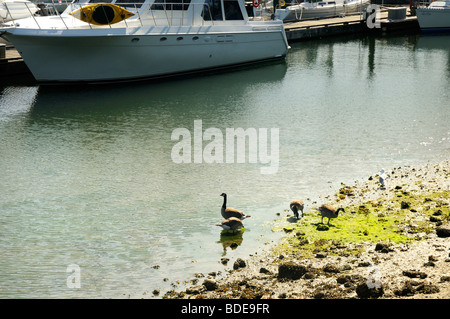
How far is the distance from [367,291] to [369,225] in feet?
9.79

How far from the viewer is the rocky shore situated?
25.2 feet

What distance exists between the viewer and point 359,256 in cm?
883

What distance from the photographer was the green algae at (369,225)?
941 cm

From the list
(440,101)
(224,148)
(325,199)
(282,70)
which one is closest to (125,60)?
(282,70)

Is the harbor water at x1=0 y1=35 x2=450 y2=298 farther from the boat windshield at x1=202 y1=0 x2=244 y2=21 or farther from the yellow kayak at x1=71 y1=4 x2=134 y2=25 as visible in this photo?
the yellow kayak at x1=71 y1=4 x2=134 y2=25

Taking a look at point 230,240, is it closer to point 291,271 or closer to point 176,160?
point 291,271

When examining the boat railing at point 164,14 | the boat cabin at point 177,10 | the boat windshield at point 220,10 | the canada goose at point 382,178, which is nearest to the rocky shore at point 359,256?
the canada goose at point 382,178

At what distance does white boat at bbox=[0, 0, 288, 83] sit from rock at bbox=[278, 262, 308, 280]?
1687cm

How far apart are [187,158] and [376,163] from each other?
4869mm

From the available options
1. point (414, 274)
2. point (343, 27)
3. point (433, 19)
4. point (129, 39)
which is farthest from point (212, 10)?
point (433, 19)

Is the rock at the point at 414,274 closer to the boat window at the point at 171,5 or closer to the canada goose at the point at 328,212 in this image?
the canada goose at the point at 328,212

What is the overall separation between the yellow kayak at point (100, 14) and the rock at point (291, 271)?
17627mm

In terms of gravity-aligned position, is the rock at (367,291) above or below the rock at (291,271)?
above
